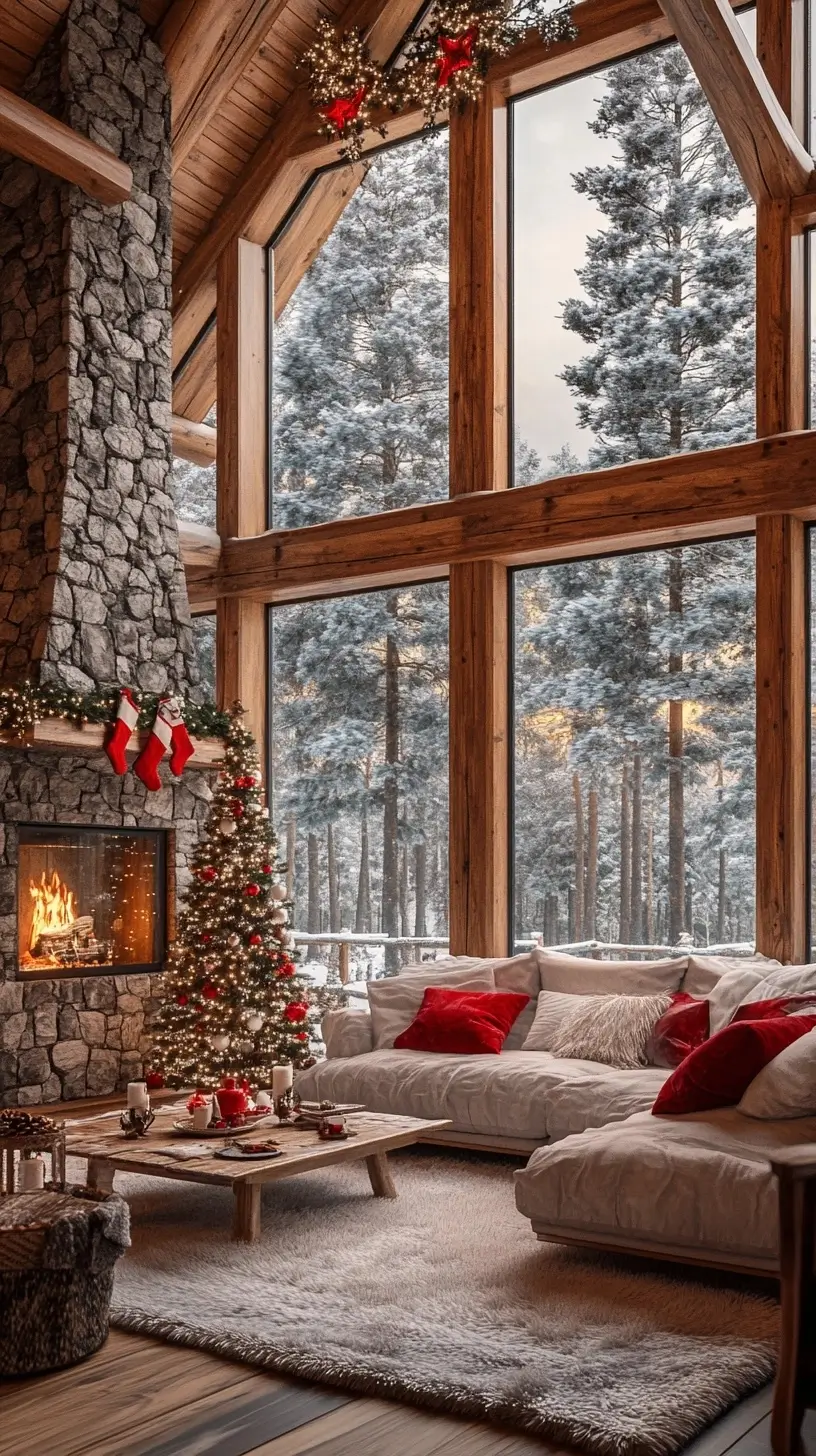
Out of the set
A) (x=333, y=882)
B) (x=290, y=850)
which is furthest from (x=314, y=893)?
(x=290, y=850)

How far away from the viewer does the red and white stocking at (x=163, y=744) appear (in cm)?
748

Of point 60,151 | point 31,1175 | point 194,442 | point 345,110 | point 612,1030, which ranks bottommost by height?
point 31,1175

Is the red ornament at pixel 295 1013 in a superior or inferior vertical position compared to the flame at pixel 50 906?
inferior

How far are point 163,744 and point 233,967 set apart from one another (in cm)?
127

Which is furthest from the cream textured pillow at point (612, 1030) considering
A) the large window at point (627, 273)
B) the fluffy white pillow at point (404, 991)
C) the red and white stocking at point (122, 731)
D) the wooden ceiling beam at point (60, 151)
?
the wooden ceiling beam at point (60, 151)

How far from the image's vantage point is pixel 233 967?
23.6ft

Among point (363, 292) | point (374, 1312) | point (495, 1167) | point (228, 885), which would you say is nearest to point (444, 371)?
point (363, 292)

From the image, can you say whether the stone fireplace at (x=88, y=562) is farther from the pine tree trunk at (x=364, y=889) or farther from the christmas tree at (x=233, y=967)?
the pine tree trunk at (x=364, y=889)

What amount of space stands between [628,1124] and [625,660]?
3.32 meters

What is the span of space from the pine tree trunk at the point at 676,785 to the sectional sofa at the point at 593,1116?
0.73 meters

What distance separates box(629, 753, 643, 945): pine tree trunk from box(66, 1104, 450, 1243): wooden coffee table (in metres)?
2.10

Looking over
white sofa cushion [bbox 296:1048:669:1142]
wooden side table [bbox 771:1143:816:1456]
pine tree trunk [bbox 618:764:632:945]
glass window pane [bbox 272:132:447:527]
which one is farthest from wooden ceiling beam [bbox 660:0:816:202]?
wooden side table [bbox 771:1143:816:1456]

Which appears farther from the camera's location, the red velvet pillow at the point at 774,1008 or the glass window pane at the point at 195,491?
the glass window pane at the point at 195,491

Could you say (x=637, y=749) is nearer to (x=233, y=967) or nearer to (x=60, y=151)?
(x=233, y=967)
